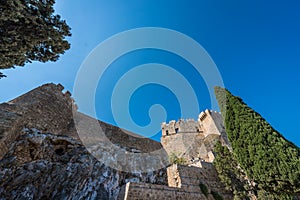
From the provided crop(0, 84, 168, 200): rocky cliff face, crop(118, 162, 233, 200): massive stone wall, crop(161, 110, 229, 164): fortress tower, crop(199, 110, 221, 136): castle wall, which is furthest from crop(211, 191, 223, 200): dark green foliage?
crop(199, 110, 221, 136): castle wall

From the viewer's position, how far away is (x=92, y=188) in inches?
297

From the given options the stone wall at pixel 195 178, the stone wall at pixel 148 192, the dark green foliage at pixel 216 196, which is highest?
the stone wall at pixel 195 178

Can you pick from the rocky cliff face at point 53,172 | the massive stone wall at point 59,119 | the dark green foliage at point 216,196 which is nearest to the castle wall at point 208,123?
the massive stone wall at point 59,119

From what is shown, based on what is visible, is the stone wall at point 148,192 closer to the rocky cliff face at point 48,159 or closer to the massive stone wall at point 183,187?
the massive stone wall at point 183,187

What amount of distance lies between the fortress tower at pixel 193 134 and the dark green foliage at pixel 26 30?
63.1ft

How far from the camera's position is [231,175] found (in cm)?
840

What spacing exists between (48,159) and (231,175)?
411 inches

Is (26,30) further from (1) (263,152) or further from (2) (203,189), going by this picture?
(1) (263,152)

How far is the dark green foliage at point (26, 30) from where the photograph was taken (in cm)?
339

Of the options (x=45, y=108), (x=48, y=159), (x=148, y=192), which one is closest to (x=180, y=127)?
(x=45, y=108)

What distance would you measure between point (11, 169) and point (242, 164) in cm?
1117

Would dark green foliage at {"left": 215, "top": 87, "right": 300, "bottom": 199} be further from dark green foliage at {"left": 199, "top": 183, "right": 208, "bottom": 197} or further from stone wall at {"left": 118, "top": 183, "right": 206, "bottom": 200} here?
stone wall at {"left": 118, "top": 183, "right": 206, "bottom": 200}

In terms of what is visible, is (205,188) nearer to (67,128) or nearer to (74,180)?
(74,180)

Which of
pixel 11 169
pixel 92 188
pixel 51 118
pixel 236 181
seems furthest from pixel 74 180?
pixel 236 181
